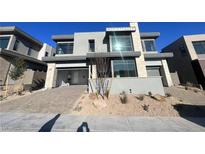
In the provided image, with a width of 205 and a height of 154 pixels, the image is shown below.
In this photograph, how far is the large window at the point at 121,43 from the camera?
1288 cm

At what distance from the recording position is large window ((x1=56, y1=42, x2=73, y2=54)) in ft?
49.9

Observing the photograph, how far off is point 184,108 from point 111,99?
5164mm

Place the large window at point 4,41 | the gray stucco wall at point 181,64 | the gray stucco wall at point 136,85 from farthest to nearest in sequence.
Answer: the gray stucco wall at point 181,64 → the large window at point 4,41 → the gray stucco wall at point 136,85

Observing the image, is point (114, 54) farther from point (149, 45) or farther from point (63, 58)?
point (149, 45)

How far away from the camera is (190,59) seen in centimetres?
1459

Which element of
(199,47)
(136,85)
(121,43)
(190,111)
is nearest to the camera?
(190,111)

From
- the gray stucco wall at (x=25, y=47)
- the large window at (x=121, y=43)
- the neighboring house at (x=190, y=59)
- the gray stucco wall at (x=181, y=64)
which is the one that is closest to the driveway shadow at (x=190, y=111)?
the neighboring house at (x=190, y=59)

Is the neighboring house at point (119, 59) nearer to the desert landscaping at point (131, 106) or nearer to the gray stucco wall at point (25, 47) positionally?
the desert landscaping at point (131, 106)

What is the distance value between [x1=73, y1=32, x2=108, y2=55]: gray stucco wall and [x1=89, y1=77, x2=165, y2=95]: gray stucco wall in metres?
7.02

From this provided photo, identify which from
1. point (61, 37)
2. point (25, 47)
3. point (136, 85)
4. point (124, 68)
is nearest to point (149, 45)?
point (124, 68)

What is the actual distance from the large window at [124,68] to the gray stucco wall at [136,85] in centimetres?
229

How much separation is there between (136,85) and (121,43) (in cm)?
641

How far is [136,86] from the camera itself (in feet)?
30.5
